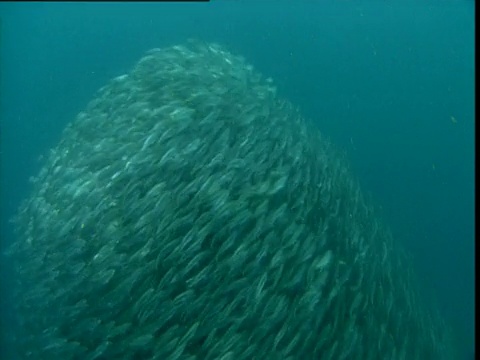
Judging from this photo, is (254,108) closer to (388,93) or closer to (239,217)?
(239,217)

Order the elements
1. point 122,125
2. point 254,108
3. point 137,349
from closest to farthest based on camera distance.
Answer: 1. point 137,349
2. point 122,125
3. point 254,108

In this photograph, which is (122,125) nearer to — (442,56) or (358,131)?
(358,131)

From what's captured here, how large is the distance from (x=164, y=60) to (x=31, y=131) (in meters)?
25.3

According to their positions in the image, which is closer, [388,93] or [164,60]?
[164,60]

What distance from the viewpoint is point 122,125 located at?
7.29 metres

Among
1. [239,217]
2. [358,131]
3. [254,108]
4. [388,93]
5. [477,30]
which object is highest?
[388,93]

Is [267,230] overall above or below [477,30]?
below

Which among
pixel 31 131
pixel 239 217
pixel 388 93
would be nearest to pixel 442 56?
pixel 388 93

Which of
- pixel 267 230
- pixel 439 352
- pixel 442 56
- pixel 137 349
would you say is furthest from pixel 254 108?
pixel 442 56

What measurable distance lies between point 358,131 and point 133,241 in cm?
2607

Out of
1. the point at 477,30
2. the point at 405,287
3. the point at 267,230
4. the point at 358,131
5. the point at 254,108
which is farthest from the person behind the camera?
the point at 358,131

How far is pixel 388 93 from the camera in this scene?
4131 cm

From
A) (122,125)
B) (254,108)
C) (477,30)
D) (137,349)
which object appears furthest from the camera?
(254,108)

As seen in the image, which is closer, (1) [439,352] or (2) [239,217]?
A: (2) [239,217]
